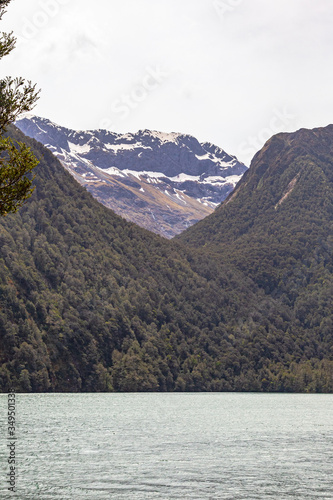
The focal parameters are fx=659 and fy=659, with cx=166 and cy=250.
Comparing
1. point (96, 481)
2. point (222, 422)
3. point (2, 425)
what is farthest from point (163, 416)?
point (96, 481)

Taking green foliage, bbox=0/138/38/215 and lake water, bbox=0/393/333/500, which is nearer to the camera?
A: green foliage, bbox=0/138/38/215

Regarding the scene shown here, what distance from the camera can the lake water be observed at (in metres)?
53.8

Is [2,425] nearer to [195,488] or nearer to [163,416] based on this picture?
[163,416]

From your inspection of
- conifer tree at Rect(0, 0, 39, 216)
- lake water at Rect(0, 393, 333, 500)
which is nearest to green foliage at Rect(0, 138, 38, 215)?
conifer tree at Rect(0, 0, 39, 216)

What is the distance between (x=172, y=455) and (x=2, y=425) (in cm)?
4347

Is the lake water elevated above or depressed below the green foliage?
below

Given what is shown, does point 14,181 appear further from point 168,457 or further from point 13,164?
point 168,457

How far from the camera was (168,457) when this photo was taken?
75188mm

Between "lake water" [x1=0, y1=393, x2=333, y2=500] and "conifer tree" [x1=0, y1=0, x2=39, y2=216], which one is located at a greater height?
"conifer tree" [x1=0, y1=0, x2=39, y2=216]

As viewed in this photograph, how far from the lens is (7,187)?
136 feet

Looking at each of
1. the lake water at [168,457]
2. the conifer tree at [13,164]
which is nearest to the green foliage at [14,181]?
the conifer tree at [13,164]

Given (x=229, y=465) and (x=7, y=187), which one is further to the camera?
(x=229, y=465)

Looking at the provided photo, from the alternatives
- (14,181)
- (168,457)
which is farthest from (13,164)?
(168,457)

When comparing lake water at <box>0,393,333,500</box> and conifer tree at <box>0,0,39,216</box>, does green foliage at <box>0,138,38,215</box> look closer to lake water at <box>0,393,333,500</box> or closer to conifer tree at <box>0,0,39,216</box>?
conifer tree at <box>0,0,39,216</box>
